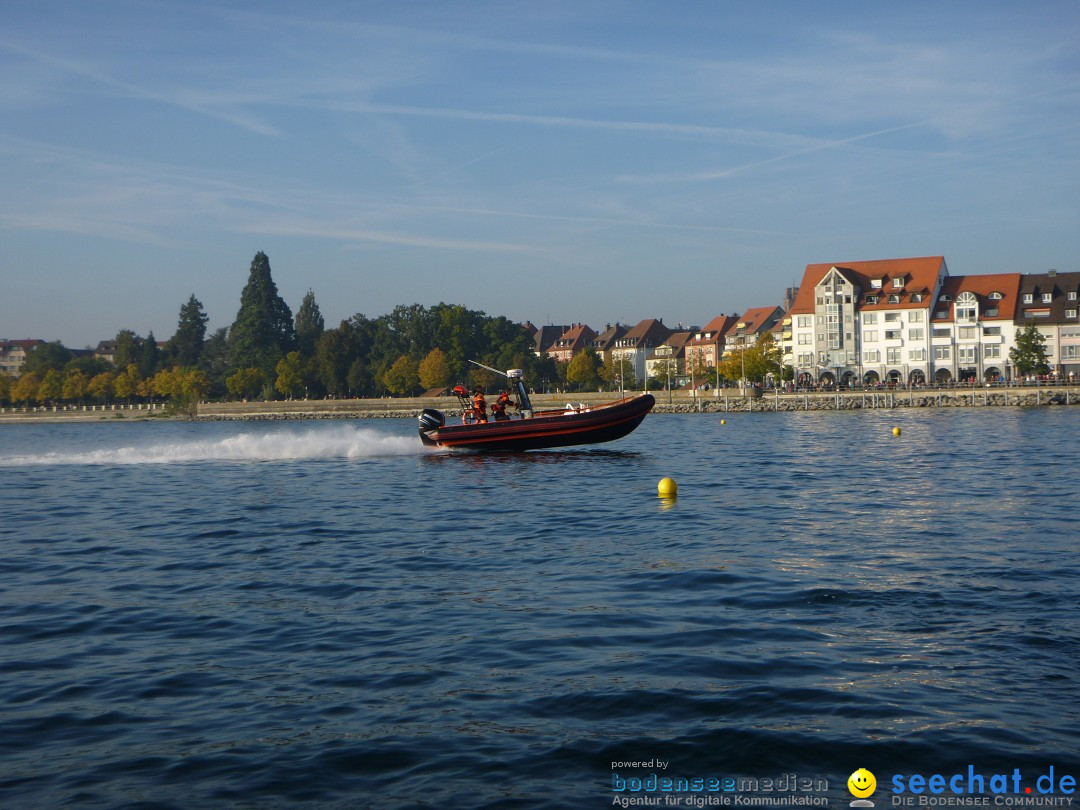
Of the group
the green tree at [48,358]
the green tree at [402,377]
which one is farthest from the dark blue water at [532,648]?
the green tree at [48,358]

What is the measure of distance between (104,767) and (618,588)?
267 inches

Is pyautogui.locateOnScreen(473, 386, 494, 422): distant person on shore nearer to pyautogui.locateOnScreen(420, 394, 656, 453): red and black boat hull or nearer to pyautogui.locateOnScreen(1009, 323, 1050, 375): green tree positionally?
pyautogui.locateOnScreen(420, 394, 656, 453): red and black boat hull

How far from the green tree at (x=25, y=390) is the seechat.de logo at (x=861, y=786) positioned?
534 ft

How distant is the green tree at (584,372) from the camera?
4801 inches

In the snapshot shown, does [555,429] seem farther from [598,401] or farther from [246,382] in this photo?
[246,382]

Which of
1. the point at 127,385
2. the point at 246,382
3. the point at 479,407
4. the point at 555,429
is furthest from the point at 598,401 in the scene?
the point at 127,385

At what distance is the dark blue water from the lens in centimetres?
665

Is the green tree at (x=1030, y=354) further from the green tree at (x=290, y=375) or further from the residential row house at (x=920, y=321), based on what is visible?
the green tree at (x=290, y=375)

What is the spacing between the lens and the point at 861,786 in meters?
6.19

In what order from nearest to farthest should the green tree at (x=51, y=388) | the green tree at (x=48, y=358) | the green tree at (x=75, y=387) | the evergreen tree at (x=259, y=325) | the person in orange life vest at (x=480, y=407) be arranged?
1. the person in orange life vest at (x=480, y=407)
2. the evergreen tree at (x=259, y=325)
3. the green tree at (x=51, y=388)
4. the green tree at (x=75, y=387)
5. the green tree at (x=48, y=358)

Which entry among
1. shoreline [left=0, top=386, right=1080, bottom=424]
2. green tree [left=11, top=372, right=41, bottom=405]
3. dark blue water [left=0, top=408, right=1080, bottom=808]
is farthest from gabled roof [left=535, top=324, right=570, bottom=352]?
dark blue water [left=0, top=408, right=1080, bottom=808]

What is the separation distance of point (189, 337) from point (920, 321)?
389 ft

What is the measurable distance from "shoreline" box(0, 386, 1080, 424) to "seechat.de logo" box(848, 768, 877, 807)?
63386 mm

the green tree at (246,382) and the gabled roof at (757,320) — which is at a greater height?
the gabled roof at (757,320)
